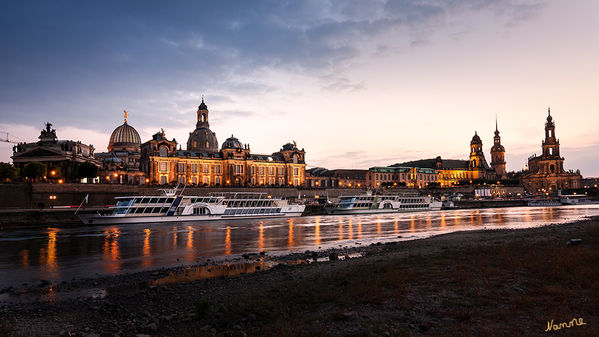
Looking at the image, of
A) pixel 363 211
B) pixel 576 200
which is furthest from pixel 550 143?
pixel 363 211

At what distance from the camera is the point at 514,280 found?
1486cm

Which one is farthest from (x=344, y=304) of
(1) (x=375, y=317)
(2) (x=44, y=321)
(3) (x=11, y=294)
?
(3) (x=11, y=294)

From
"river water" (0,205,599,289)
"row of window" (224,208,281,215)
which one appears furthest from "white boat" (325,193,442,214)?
"river water" (0,205,599,289)

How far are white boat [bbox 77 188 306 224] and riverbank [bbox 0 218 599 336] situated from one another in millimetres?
39761

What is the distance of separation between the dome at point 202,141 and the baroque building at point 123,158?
17520 millimetres

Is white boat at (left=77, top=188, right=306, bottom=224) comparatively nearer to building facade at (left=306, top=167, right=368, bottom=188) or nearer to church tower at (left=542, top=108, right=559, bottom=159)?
building facade at (left=306, top=167, right=368, bottom=188)

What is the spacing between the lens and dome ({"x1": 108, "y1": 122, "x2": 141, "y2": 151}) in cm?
12850

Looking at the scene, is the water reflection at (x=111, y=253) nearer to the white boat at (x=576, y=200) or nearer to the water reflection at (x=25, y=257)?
the water reflection at (x=25, y=257)

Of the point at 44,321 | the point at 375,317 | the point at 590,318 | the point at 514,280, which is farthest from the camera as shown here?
the point at 514,280

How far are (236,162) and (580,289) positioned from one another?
11244cm

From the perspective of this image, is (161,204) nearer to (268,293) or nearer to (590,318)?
(268,293)

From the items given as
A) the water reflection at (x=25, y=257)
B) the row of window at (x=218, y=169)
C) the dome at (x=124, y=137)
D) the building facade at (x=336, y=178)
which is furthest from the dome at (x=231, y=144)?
the water reflection at (x=25, y=257)

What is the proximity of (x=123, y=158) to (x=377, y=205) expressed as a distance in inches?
3260

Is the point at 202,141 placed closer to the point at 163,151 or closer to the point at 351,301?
the point at 163,151
